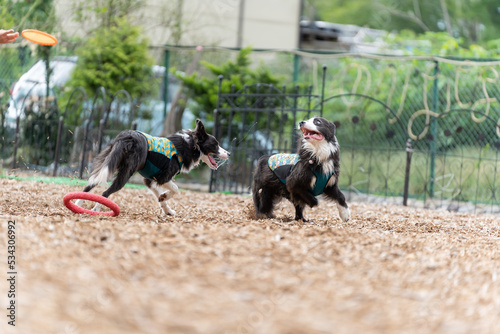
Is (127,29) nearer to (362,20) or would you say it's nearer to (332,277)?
(332,277)

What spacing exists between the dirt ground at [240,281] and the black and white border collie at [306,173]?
100 centimetres

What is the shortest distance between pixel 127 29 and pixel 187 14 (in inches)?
94.6

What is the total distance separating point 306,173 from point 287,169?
0.96ft

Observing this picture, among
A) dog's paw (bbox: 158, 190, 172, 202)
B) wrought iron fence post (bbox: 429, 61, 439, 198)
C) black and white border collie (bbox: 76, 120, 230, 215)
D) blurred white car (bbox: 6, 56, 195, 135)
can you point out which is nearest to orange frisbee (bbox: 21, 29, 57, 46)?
black and white border collie (bbox: 76, 120, 230, 215)

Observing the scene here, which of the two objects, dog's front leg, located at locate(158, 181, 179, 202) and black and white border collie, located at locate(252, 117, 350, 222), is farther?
dog's front leg, located at locate(158, 181, 179, 202)

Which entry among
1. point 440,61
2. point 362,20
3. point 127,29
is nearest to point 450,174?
point 440,61

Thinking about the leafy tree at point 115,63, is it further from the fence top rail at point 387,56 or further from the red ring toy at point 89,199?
the red ring toy at point 89,199

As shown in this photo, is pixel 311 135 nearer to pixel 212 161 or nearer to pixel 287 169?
pixel 287 169

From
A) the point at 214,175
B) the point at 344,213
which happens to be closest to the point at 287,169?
the point at 344,213

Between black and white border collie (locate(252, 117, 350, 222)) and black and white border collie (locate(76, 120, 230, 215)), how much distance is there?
707 mm

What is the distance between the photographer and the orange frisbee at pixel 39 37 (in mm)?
6563

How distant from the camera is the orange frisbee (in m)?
6.56

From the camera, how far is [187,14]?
13828 mm

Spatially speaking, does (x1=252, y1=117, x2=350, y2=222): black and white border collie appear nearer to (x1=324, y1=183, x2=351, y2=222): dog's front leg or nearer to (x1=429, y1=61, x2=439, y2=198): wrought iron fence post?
(x1=324, y1=183, x2=351, y2=222): dog's front leg
